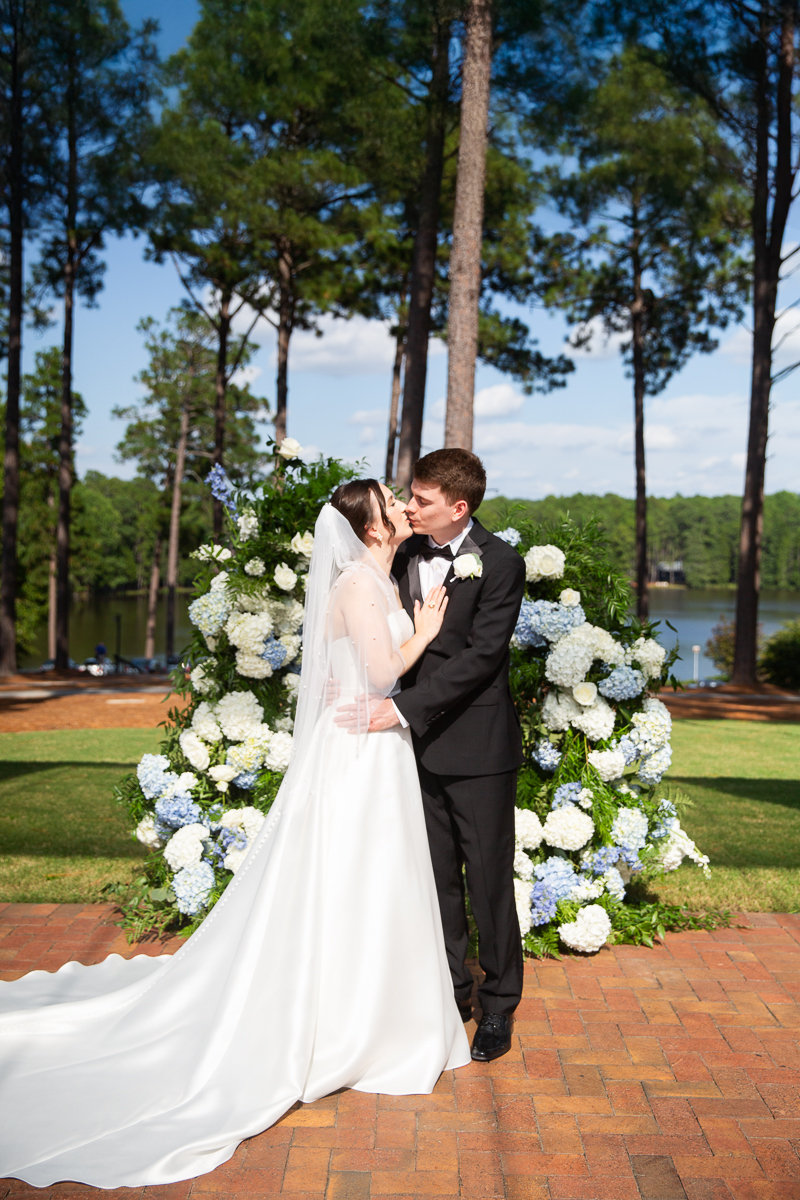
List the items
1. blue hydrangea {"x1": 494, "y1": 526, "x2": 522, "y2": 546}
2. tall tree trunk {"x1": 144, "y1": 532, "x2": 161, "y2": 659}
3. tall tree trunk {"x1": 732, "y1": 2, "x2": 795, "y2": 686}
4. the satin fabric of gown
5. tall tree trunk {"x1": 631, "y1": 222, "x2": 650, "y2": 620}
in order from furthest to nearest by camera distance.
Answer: tall tree trunk {"x1": 144, "y1": 532, "x2": 161, "y2": 659} → tall tree trunk {"x1": 631, "y1": 222, "x2": 650, "y2": 620} → tall tree trunk {"x1": 732, "y1": 2, "x2": 795, "y2": 686} → blue hydrangea {"x1": 494, "y1": 526, "x2": 522, "y2": 546} → the satin fabric of gown

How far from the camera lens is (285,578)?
427 cm

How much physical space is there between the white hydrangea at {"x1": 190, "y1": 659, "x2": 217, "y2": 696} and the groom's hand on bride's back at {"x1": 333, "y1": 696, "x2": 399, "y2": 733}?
1434mm

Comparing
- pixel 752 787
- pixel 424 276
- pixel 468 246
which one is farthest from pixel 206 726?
pixel 424 276

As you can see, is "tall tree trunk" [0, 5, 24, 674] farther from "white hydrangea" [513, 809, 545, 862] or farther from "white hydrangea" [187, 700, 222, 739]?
"white hydrangea" [513, 809, 545, 862]

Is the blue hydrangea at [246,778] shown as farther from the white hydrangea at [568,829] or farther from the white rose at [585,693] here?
the white rose at [585,693]

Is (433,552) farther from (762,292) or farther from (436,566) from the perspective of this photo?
(762,292)

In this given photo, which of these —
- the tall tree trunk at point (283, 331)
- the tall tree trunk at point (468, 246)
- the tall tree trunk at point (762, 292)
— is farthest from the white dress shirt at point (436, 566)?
the tall tree trunk at point (283, 331)

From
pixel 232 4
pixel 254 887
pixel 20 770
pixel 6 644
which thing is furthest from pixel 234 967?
pixel 232 4

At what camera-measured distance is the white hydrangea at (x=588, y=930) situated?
407cm

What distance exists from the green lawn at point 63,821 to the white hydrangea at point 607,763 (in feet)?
8.89

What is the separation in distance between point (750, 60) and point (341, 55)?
7651 millimetres

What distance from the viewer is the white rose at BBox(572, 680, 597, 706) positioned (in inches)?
163

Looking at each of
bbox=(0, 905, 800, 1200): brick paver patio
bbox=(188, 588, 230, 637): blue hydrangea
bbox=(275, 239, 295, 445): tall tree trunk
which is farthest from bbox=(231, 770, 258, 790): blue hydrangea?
bbox=(275, 239, 295, 445): tall tree trunk

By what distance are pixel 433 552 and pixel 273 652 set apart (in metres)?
1.18
